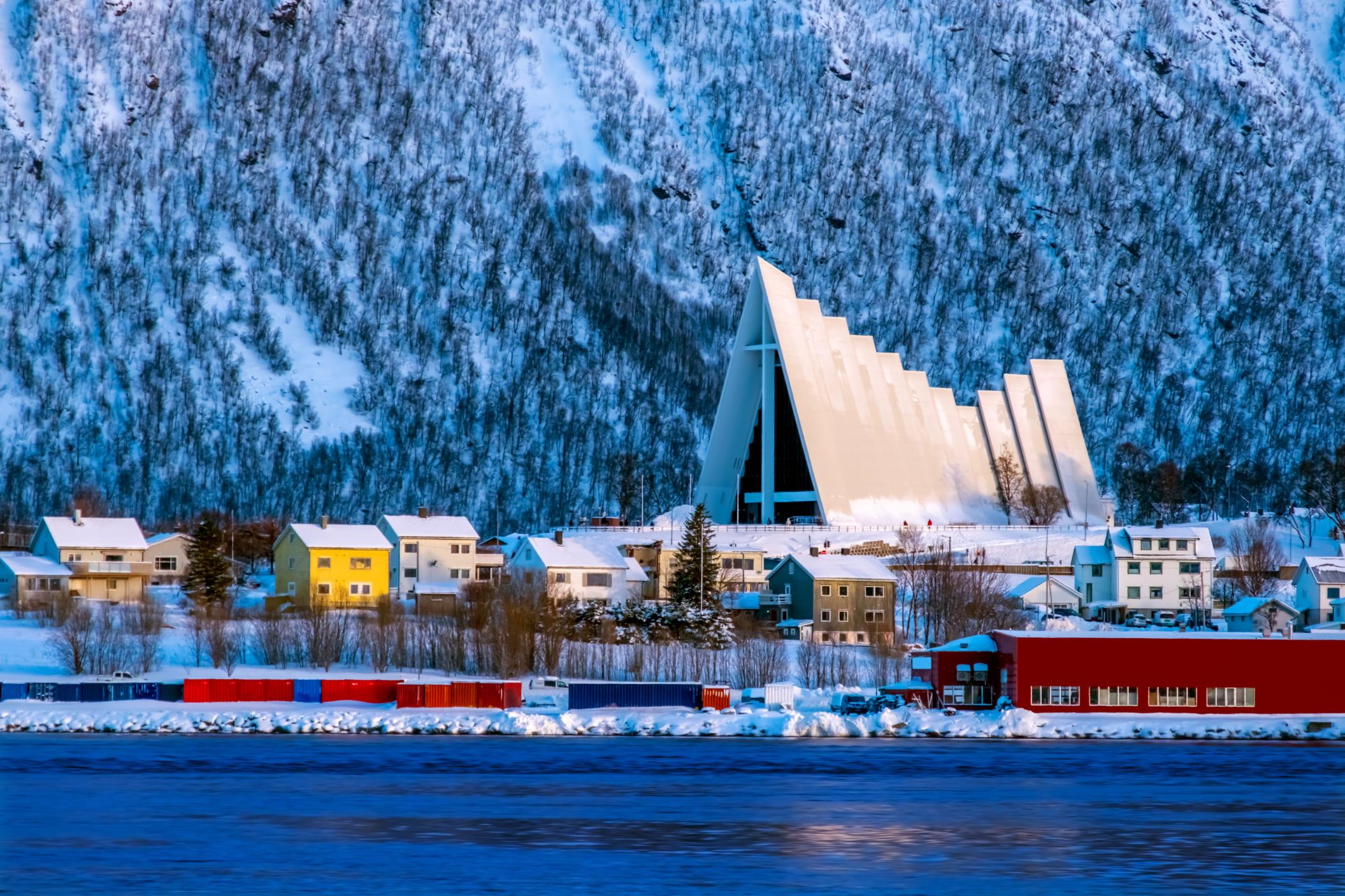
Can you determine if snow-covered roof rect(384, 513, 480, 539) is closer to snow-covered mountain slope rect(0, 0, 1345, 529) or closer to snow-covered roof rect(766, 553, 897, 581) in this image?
snow-covered roof rect(766, 553, 897, 581)

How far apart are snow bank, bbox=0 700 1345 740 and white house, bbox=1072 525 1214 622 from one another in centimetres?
2913

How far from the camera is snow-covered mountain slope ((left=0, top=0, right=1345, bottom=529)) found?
163625mm

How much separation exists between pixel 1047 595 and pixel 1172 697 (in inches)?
1017

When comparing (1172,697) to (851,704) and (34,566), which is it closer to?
(851,704)

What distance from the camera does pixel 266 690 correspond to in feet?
168

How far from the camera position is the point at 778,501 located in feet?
319

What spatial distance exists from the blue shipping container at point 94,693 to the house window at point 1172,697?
2414 centimetres

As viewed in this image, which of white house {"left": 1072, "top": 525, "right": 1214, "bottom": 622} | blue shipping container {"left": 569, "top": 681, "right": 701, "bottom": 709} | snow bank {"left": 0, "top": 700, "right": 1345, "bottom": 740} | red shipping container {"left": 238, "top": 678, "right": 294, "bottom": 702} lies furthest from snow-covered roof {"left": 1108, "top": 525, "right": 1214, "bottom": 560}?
red shipping container {"left": 238, "top": 678, "right": 294, "bottom": 702}

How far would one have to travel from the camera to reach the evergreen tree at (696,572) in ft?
220

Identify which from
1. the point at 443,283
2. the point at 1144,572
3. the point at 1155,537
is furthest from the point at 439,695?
the point at 443,283

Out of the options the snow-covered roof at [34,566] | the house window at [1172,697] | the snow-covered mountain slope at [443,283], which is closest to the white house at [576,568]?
the snow-covered roof at [34,566]

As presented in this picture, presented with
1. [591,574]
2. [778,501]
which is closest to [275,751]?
[591,574]

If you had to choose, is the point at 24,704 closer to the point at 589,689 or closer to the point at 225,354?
the point at 589,689

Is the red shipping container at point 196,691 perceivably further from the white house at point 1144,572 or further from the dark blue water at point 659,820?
the white house at point 1144,572
